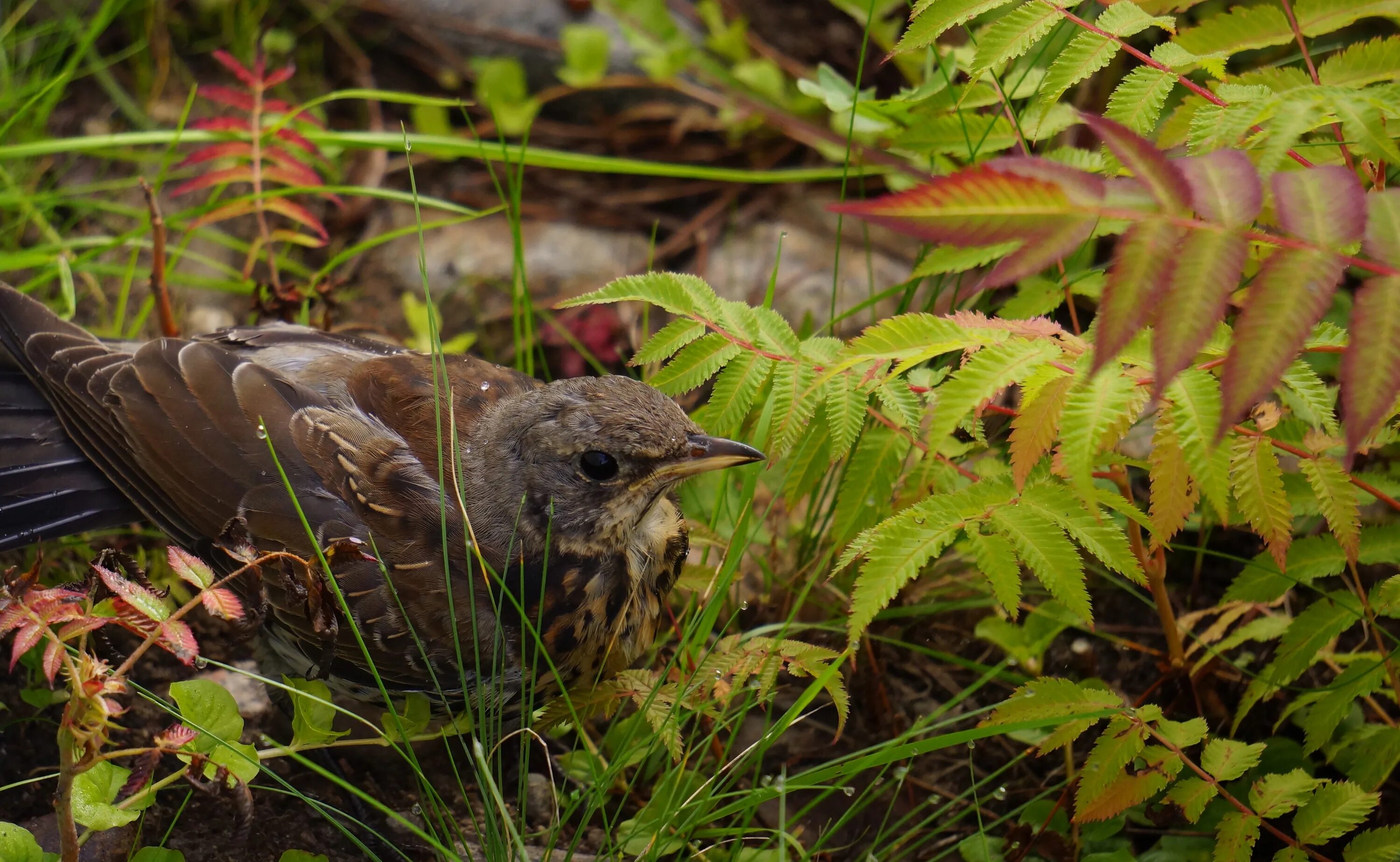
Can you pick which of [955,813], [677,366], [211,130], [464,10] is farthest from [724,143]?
[955,813]

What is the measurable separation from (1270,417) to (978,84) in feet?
3.88

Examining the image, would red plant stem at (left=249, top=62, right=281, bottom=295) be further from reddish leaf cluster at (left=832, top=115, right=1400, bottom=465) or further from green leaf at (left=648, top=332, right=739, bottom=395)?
reddish leaf cluster at (left=832, top=115, right=1400, bottom=465)

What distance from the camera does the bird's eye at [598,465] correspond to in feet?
9.34

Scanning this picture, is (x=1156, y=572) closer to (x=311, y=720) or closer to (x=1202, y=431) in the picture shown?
(x=1202, y=431)

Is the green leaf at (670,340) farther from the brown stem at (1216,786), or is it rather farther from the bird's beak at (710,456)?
the brown stem at (1216,786)

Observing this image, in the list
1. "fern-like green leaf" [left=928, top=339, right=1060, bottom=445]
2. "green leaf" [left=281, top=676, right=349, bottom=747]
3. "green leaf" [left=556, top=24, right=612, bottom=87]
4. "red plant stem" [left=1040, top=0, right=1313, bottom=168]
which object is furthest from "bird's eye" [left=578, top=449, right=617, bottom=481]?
"green leaf" [left=556, top=24, right=612, bottom=87]

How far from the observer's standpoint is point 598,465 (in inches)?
113

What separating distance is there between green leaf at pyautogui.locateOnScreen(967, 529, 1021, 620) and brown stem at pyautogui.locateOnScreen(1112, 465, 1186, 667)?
45 centimetres

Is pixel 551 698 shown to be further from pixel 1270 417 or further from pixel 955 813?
pixel 1270 417

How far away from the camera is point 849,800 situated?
3111mm

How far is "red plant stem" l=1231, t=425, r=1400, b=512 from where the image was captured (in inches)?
91.7

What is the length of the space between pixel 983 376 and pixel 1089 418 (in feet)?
0.67

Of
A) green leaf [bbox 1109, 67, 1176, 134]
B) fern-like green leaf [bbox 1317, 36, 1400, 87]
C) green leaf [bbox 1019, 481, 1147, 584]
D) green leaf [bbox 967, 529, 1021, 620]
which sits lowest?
green leaf [bbox 967, 529, 1021, 620]

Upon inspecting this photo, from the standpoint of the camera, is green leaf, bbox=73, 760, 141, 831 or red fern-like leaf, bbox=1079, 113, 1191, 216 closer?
red fern-like leaf, bbox=1079, 113, 1191, 216
